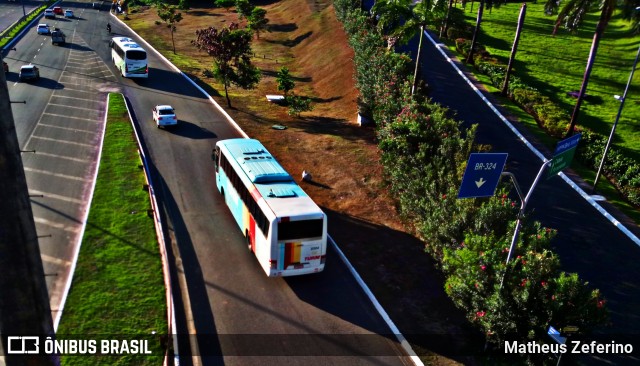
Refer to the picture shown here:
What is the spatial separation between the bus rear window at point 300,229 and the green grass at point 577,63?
1050 inches

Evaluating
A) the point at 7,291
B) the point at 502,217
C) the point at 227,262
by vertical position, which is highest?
the point at 7,291

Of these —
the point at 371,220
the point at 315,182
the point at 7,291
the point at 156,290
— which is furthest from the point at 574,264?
the point at 7,291

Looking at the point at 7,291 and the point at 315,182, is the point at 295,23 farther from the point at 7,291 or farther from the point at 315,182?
the point at 7,291

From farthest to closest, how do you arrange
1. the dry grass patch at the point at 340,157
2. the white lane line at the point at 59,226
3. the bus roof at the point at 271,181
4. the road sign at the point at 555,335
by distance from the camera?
1. the white lane line at the point at 59,226
2. the dry grass patch at the point at 340,157
3. the bus roof at the point at 271,181
4. the road sign at the point at 555,335

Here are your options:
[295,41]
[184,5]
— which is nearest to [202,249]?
[295,41]

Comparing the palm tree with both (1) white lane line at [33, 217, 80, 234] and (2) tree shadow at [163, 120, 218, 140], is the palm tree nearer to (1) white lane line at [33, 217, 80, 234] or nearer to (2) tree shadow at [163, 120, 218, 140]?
(2) tree shadow at [163, 120, 218, 140]

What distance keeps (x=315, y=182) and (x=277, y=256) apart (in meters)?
11.8

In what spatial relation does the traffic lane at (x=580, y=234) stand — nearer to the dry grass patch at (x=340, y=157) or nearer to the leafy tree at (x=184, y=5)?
the dry grass patch at (x=340, y=157)

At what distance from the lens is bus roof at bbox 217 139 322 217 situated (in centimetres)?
1850

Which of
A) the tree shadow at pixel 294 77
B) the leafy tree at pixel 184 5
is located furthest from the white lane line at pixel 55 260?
the leafy tree at pixel 184 5

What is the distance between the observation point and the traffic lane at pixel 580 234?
1850 centimetres

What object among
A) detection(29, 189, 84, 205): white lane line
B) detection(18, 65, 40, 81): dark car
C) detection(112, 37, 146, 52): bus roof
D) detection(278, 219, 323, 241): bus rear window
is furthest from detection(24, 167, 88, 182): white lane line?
detection(112, 37, 146, 52): bus roof

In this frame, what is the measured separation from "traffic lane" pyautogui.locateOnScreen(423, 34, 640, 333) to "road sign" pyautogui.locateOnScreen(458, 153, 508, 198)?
8.30 metres

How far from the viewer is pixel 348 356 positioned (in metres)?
15.9
